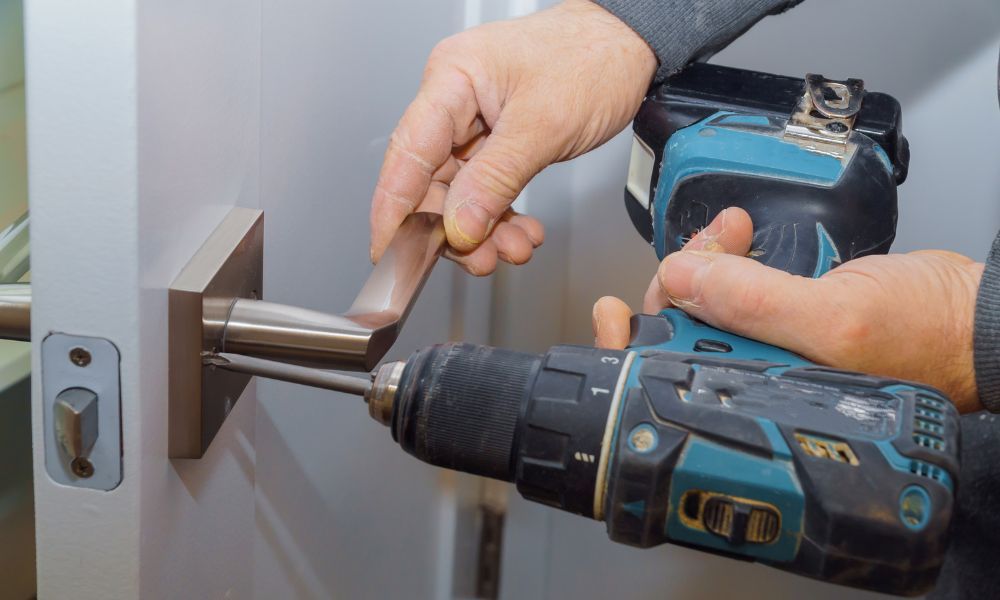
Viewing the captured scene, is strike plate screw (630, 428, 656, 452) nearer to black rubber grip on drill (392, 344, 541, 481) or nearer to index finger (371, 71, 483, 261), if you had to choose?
black rubber grip on drill (392, 344, 541, 481)

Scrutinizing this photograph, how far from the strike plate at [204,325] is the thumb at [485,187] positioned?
169 mm

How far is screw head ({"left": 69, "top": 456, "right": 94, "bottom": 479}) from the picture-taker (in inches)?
14.1

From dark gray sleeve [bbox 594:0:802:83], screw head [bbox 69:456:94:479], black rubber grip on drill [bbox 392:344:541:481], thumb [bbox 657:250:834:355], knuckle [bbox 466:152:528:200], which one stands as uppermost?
dark gray sleeve [bbox 594:0:802:83]

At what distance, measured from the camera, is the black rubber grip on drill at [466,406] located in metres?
0.39

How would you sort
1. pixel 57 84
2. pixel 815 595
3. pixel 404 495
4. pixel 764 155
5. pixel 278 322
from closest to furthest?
pixel 57 84
pixel 278 322
pixel 764 155
pixel 404 495
pixel 815 595

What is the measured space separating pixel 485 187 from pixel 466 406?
0.79 ft

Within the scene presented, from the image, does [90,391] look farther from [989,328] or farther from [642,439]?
[989,328]

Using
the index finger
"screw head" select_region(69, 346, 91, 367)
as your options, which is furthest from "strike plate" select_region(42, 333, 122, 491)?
the index finger

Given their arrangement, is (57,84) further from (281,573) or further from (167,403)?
(281,573)

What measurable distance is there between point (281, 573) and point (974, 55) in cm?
82

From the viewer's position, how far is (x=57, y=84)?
0.31 meters

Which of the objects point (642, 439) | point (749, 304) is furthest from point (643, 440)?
point (749, 304)

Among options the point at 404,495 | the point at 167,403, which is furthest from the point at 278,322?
the point at 404,495

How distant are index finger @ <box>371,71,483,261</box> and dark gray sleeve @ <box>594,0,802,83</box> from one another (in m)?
0.15
